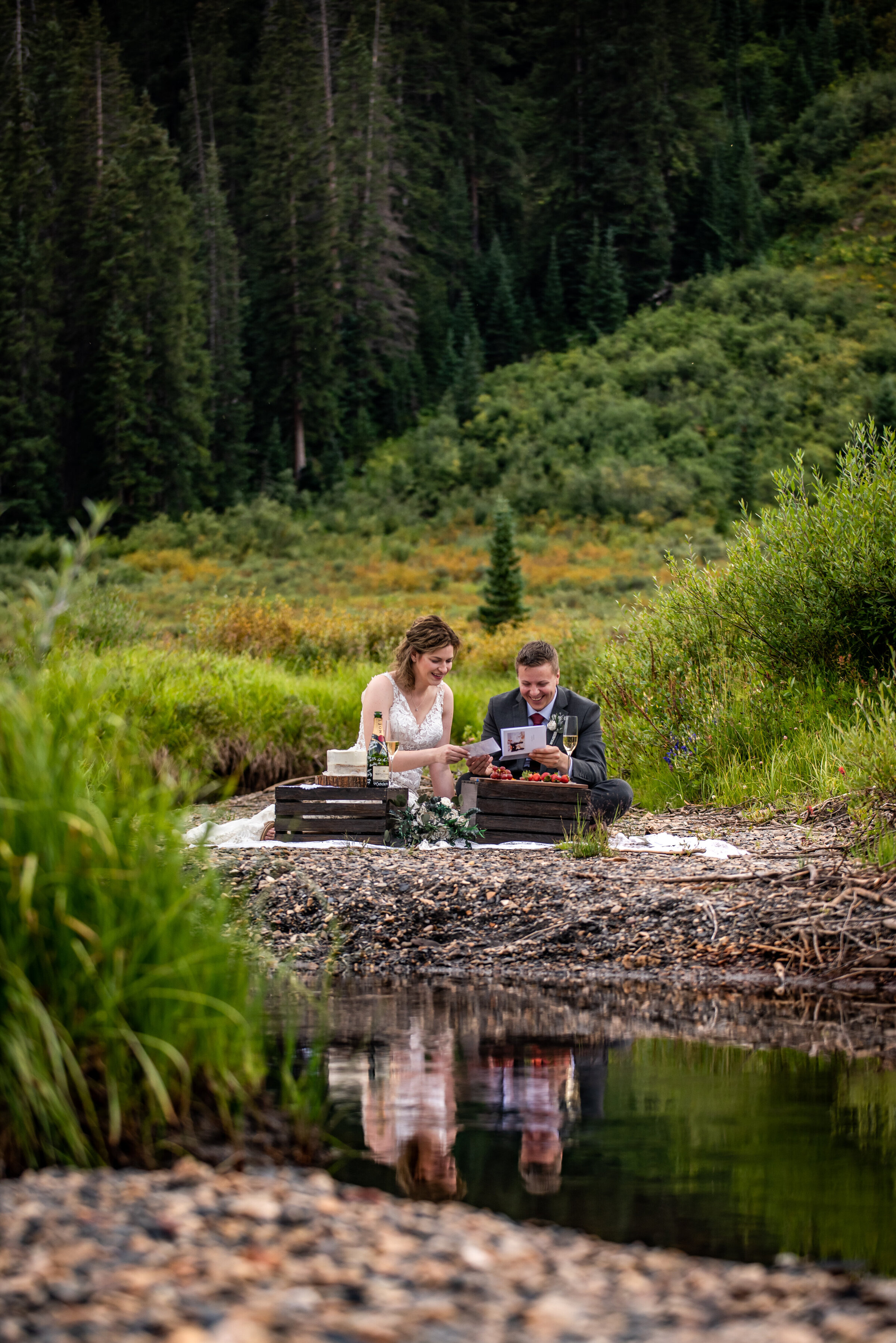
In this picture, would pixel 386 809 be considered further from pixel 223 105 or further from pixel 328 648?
pixel 223 105

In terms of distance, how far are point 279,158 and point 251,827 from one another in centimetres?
4966

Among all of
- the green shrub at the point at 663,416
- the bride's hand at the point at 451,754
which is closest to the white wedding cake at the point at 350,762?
the bride's hand at the point at 451,754

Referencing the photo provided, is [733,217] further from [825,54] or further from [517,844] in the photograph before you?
[517,844]

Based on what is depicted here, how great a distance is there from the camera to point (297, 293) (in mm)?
51500

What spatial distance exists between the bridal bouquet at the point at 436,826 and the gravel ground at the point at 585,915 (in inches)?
16.5

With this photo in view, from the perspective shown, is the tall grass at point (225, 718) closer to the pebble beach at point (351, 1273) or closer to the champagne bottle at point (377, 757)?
the champagne bottle at point (377, 757)

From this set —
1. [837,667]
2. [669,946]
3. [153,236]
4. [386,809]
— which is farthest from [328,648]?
[153,236]

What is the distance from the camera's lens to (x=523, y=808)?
8.06 m

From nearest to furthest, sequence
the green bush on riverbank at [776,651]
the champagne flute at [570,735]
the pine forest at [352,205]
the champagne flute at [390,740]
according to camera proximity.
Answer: the champagne flute at [390,740]
the champagne flute at [570,735]
the green bush on riverbank at [776,651]
the pine forest at [352,205]

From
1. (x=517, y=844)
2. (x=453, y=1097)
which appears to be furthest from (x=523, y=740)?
(x=453, y=1097)

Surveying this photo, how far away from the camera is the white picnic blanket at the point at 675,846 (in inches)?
300

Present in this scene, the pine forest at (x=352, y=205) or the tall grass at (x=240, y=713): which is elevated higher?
the pine forest at (x=352, y=205)

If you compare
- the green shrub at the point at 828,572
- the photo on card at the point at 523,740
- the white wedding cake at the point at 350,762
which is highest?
the green shrub at the point at 828,572

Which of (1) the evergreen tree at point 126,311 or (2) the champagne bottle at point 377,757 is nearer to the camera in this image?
(2) the champagne bottle at point 377,757
